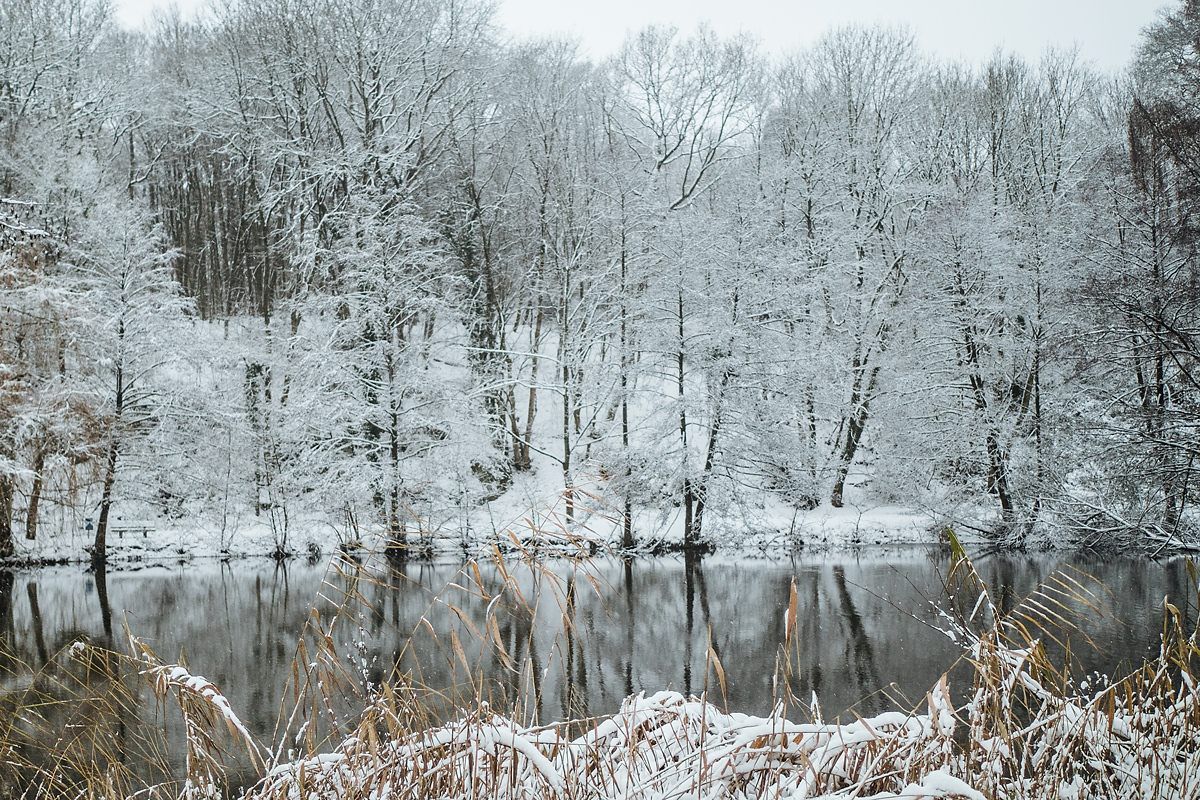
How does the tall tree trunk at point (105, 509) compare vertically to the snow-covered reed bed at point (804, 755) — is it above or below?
below

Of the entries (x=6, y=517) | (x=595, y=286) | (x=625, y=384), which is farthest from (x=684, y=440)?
(x=6, y=517)

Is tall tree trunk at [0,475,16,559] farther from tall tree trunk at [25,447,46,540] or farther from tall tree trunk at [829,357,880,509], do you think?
tall tree trunk at [829,357,880,509]

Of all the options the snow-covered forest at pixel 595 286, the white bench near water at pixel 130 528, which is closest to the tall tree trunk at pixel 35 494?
the snow-covered forest at pixel 595 286

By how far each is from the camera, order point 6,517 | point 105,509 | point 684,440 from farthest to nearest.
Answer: point 684,440 → point 105,509 → point 6,517

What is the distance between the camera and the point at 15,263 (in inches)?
620

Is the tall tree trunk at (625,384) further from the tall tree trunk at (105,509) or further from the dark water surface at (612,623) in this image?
the tall tree trunk at (105,509)

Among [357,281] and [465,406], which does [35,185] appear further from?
[465,406]

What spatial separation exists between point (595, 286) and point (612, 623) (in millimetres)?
11220

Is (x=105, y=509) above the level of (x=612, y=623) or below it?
above

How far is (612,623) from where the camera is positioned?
43.6ft

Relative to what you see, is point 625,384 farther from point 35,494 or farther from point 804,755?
point 804,755

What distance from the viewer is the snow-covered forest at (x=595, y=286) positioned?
18141 millimetres

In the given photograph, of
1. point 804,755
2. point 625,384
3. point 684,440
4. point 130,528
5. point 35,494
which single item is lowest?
point 130,528

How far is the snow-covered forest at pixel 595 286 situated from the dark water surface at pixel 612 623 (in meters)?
1.45
